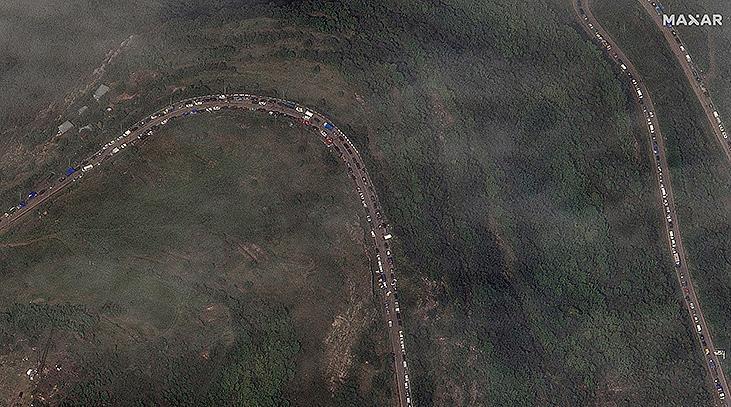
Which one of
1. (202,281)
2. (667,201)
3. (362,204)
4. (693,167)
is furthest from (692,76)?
(202,281)

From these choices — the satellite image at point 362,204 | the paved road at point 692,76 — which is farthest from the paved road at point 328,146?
the paved road at point 692,76

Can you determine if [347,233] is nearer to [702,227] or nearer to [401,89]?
[401,89]

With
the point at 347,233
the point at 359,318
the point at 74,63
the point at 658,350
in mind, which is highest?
the point at 74,63

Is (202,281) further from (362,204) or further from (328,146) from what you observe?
(328,146)

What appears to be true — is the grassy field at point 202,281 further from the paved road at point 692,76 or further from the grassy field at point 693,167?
the paved road at point 692,76

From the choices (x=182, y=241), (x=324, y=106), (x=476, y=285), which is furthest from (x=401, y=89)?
(x=182, y=241)

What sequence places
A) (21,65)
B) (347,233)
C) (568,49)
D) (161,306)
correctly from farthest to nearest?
(568,49)
(21,65)
(347,233)
(161,306)
